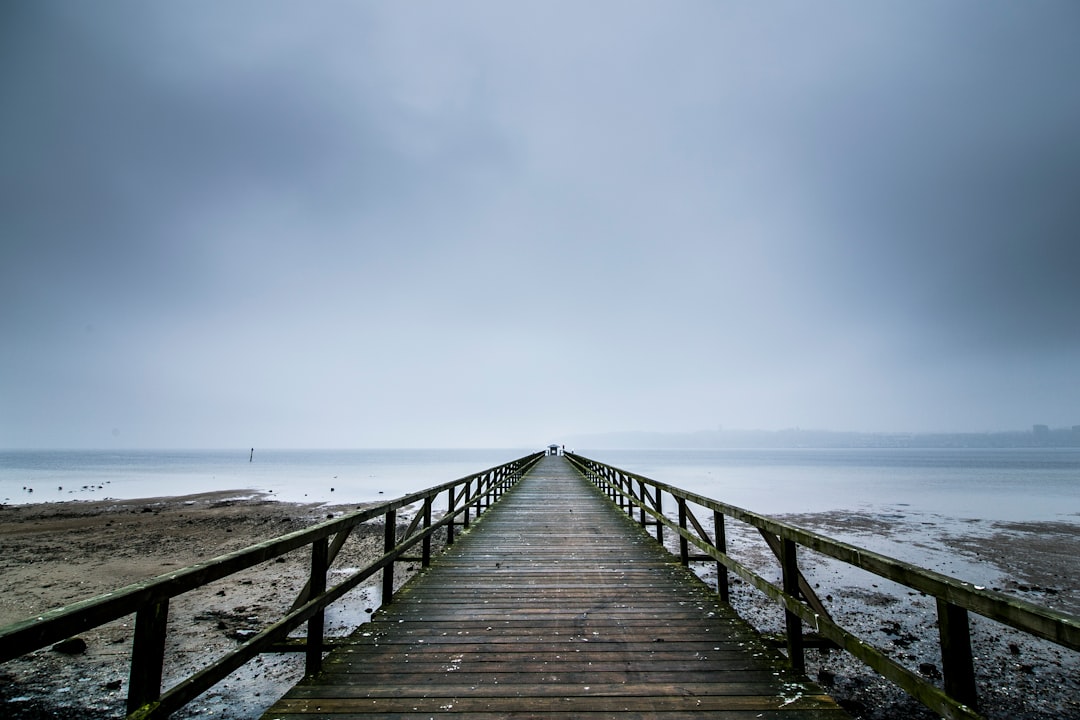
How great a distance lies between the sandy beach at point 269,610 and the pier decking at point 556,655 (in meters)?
2.51

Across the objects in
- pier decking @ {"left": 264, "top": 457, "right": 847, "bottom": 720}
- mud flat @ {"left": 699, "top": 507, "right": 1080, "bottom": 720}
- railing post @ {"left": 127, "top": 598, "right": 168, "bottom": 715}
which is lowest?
mud flat @ {"left": 699, "top": 507, "right": 1080, "bottom": 720}

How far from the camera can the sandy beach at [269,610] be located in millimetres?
6238

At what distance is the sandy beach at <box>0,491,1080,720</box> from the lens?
6238 millimetres

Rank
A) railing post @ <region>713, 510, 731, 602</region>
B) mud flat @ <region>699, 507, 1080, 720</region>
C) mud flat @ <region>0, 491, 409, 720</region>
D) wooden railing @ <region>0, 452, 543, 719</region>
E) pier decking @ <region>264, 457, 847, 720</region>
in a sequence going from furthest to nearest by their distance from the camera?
mud flat @ <region>699, 507, 1080, 720</region>, mud flat @ <region>0, 491, 409, 720</region>, railing post @ <region>713, 510, 731, 602</region>, pier decking @ <region>264, 457, 847, 720</region>, wooden railing @ <region>0, 452, 543, 719</region>

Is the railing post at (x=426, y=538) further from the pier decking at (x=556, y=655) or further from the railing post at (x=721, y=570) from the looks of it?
the railing post at (x=721, y=570)

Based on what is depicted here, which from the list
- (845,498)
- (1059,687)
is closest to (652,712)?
(1059,687)

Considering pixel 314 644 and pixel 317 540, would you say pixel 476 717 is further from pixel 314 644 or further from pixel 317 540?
pixel 317 540

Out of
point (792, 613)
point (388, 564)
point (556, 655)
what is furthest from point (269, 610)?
point (792, 613)

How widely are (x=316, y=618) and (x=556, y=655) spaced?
1909 mm

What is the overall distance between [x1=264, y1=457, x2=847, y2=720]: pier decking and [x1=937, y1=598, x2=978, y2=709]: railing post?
3.54 feet

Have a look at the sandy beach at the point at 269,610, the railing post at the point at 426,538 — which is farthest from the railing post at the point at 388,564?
the sandy beach at the point at 269,610

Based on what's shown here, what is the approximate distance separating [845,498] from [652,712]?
3821cm

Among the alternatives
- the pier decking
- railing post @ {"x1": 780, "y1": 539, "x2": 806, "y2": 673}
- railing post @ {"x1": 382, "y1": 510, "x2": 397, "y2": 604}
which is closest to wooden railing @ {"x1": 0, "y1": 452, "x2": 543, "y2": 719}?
the pier decking

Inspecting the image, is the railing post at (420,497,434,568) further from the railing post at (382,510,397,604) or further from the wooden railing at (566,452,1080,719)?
the wooden railing at (566,452,1080,719)
